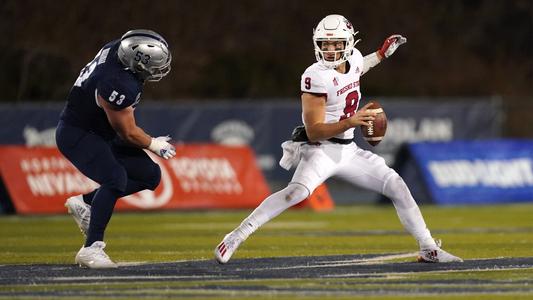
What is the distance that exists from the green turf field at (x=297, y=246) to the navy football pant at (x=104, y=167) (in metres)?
0.71

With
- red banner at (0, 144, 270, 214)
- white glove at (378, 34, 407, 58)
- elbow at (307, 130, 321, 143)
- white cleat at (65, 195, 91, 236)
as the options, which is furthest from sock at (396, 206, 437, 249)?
red banner at (0, 144, 270, 214)

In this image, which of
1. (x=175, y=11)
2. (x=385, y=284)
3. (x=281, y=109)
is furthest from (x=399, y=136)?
(x=385, y=284)

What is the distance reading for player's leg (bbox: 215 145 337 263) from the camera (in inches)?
409

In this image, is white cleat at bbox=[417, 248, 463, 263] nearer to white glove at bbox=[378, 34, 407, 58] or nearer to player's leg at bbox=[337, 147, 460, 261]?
player's leg at bbox=[337, 147, 460, 261]

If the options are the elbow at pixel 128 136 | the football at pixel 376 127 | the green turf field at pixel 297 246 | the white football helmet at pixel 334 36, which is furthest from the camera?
the white football helmet at pixel 334 36

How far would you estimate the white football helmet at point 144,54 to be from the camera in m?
10.4

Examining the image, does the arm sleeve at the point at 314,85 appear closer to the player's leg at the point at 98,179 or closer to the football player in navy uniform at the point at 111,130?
the football player in navy uniform at the point at 111,130

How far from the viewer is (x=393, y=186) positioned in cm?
1056

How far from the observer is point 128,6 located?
3002 cm

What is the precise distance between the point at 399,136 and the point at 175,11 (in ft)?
29.8

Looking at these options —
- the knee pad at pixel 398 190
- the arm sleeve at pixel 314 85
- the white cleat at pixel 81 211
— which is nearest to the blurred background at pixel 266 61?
the white cleat at pixel 81 211

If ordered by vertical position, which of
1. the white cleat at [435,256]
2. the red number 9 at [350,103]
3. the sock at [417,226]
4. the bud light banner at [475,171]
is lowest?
the bud light banner at [475,171]

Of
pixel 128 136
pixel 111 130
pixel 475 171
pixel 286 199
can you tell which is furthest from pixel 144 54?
pixel 475 171

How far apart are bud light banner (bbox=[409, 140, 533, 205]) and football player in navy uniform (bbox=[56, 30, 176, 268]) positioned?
1001 centimetres
